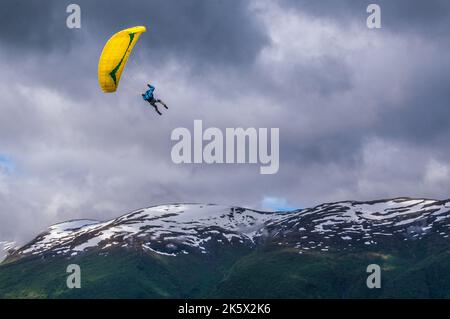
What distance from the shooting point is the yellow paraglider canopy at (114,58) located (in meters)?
74.9

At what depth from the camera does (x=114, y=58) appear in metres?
75.6

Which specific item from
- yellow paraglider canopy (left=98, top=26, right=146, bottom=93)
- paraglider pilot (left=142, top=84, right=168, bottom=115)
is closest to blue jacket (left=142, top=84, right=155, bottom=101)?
paraglider pilot (left=142, top=84, right=168, bottom=115)

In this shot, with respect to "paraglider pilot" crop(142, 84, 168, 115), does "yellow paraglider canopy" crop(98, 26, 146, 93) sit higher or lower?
higher

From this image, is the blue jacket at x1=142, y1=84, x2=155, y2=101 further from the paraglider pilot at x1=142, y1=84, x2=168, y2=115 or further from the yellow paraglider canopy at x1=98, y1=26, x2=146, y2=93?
the yellow paraglider canopy at x1=98, y1=26, x2=146, y2=93

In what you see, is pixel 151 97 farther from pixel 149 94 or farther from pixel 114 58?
pixel 114 58

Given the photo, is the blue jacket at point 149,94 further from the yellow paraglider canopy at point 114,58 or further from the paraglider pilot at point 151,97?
the yellow paraglider canopy at point 114,58

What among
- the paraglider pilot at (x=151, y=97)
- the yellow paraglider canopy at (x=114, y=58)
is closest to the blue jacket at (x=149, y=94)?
the paraglider pilot at (x=151, y=97)

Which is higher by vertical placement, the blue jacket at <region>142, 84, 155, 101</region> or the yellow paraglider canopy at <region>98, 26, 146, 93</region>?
the yellow paraglider canopy at <region>98, 26, 146, 93</region>

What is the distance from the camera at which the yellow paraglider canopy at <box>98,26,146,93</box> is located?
7494cm
